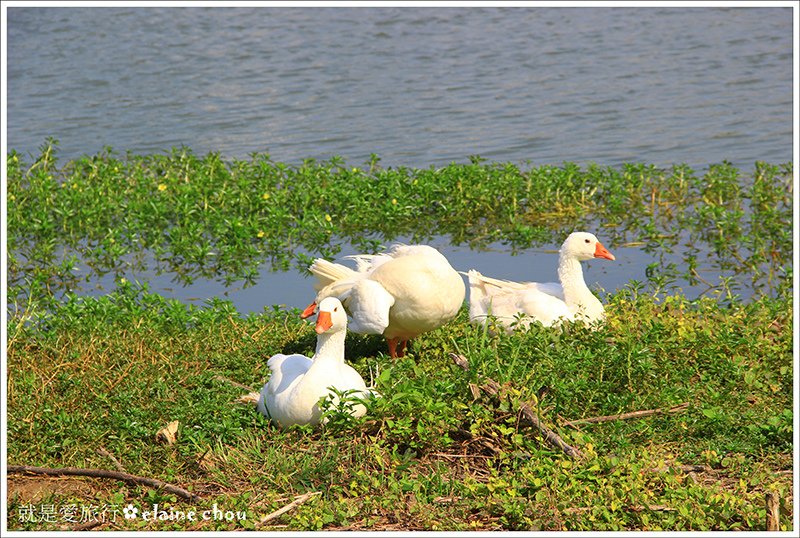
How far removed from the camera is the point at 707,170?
37.2 feet

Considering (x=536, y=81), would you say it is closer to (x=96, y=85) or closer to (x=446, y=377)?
(x=96, y=85)

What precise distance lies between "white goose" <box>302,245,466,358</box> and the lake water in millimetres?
1785

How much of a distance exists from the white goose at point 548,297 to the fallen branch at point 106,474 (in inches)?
98.4

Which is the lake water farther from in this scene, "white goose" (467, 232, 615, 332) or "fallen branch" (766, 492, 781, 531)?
"fallen branch" (766, 492, 781, 531)

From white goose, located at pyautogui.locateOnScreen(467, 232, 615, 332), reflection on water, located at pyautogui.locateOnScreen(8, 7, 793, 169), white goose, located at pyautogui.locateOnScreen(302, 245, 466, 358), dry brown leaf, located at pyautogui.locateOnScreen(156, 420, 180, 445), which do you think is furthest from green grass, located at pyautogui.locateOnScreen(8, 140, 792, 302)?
dry brown leaf, located at pyautogui.locateOnScreen(156, 420, 180, 445)

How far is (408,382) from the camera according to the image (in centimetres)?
565

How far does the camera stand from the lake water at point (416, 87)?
1225 centimetres

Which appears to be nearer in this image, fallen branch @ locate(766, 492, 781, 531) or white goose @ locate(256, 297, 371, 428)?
fallen branch @ locate(766, 492, 781, 531)

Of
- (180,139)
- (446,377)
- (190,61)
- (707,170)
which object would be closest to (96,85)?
(190,61)

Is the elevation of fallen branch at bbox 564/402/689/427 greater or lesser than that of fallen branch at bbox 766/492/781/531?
lesser

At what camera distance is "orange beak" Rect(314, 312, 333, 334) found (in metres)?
5.77

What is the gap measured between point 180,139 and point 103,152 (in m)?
1.16

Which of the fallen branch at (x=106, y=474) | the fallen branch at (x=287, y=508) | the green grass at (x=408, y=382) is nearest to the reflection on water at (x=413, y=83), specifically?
the green grass at (x=408, y=382)

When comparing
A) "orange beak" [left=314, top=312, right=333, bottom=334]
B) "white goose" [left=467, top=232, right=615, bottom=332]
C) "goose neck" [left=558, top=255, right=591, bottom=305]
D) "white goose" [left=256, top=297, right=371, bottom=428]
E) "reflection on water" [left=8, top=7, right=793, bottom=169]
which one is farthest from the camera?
"reflection on water" [left=8, top=7, right=793, bottom=169]
